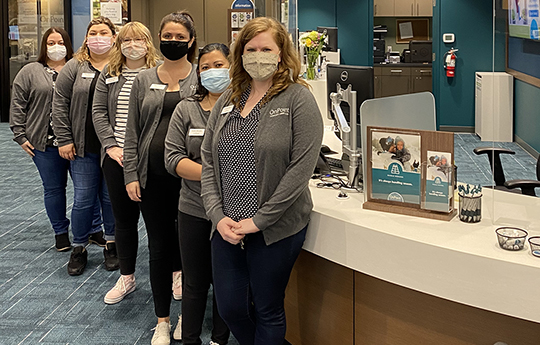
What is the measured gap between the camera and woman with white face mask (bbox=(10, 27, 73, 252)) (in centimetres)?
425

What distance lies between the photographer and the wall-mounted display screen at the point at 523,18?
7.20ft

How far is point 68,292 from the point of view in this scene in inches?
149

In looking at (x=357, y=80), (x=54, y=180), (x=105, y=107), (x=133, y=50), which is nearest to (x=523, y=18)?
(x=357, y=80)

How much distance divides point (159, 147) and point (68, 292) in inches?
53.5

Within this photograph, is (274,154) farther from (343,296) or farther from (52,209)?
(52,209)

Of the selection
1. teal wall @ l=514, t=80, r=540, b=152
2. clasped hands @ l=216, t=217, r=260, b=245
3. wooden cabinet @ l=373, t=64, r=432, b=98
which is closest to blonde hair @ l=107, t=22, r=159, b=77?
clasped hands @ l=216, t=217, r=260, b=245

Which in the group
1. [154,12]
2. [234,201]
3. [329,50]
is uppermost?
[154,12]

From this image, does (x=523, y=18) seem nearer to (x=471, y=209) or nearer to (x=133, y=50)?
(x=471, y=209)

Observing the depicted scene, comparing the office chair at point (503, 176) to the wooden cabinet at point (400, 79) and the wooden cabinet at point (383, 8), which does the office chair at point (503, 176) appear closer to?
the wooden cabinet at point (400, 79)

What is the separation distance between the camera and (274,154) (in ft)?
7.47

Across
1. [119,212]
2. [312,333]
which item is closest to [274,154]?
[312,333]

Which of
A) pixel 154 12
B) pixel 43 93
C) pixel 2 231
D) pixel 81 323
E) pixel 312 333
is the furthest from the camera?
pixel 154 12

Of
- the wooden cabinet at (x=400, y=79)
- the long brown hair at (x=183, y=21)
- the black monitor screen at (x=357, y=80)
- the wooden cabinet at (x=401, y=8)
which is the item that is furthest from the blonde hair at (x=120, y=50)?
the wooden cabinet at (x=401, y=8)

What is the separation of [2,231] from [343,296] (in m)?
3.47
